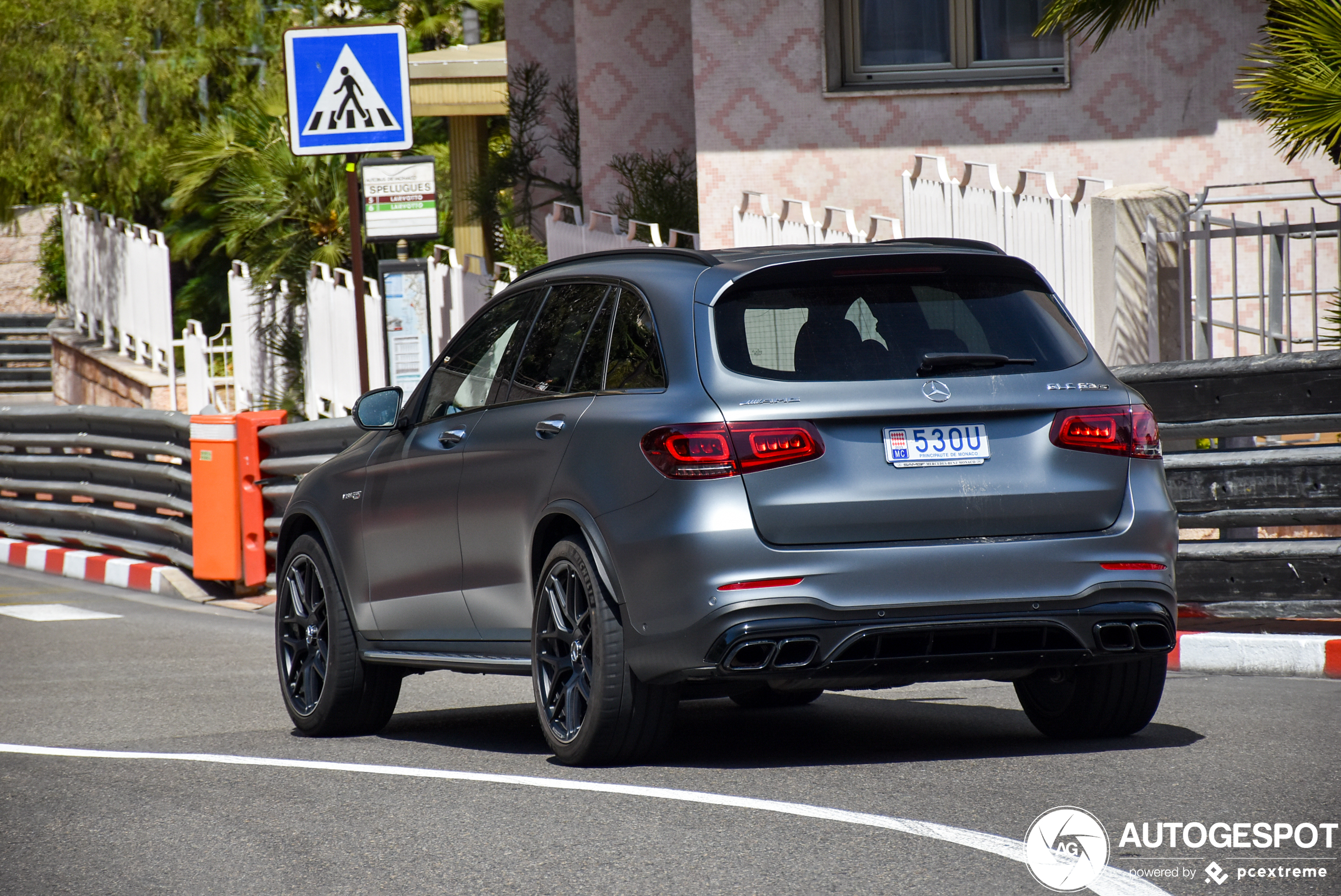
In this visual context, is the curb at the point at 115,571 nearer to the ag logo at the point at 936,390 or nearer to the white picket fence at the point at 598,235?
the white picket fence at the point at 598,235

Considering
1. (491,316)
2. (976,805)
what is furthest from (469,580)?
(976,805)

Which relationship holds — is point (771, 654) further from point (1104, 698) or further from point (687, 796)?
point (1104, 698)

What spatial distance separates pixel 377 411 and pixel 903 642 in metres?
2.61

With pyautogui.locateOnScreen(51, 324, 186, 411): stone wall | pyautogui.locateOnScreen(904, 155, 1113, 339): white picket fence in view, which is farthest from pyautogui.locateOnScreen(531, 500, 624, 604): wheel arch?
pyautogui.locateOnScreen(51, 324, 186, 411): stone wall

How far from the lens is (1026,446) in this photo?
5.91 m

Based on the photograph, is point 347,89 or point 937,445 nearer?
point 937,445

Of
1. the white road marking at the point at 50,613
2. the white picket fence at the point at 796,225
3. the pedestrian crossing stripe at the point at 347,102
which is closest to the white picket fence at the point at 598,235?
the white picket fence at the point at 796,225

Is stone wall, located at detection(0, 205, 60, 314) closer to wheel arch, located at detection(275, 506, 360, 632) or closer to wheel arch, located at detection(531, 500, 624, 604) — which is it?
wheel arch, located at detection(275, 506, 360, 632)

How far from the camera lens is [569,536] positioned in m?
6.25

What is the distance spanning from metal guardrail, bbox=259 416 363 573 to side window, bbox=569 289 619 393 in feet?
22.2

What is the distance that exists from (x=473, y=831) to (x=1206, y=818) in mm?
1948

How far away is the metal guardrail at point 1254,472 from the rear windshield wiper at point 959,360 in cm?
326

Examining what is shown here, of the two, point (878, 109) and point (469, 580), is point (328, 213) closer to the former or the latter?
point (878, 109)

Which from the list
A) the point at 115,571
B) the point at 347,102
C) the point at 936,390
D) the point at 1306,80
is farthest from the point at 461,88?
the point at 936,390
